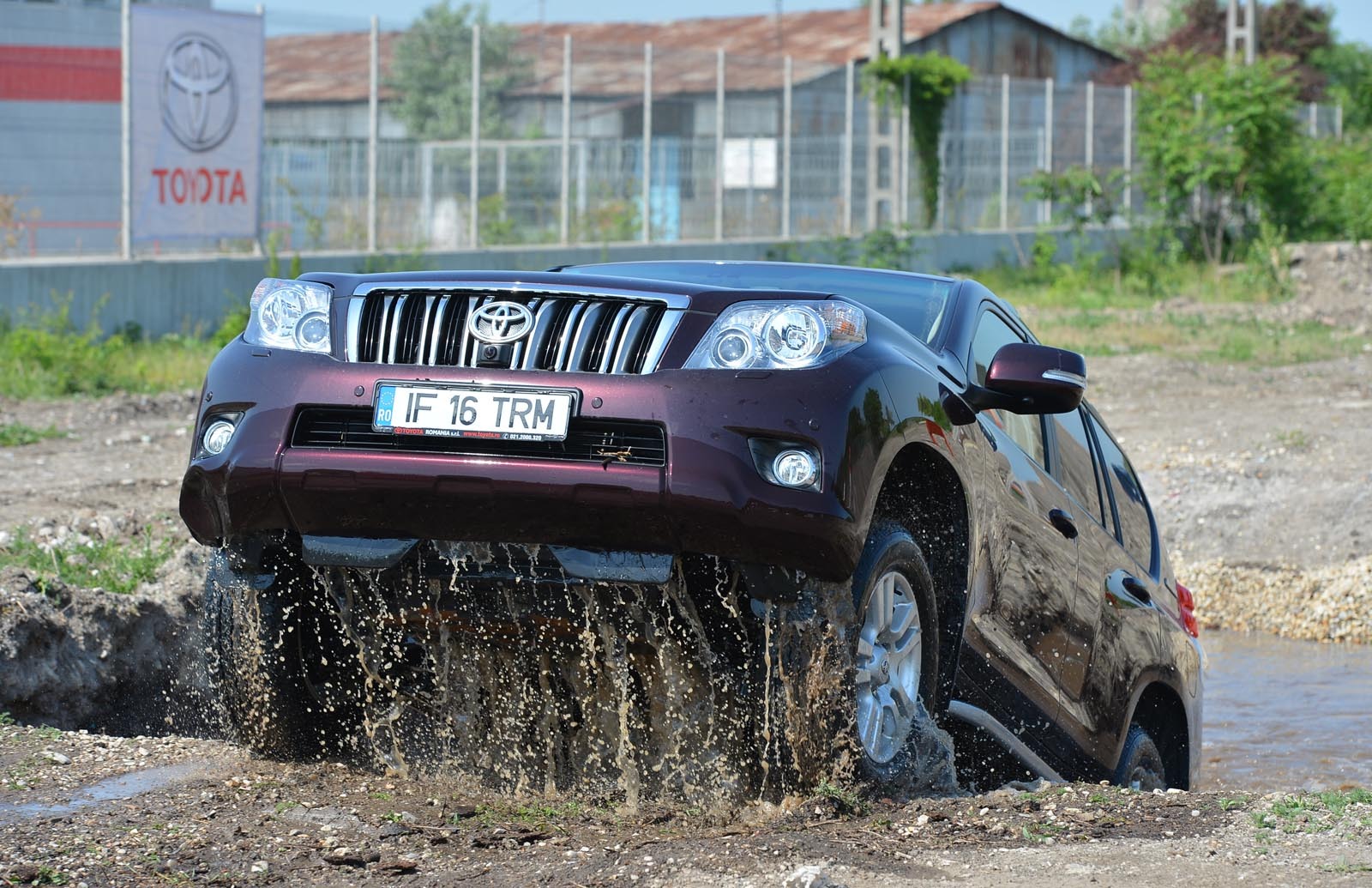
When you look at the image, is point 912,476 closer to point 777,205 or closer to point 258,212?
point 258,212

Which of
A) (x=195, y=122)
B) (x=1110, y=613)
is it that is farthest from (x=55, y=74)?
(x=1110, y=613)

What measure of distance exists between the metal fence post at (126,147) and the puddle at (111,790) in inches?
431

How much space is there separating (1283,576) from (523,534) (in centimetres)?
704

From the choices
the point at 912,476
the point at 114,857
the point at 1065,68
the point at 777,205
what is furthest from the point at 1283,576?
the point at 1065,68

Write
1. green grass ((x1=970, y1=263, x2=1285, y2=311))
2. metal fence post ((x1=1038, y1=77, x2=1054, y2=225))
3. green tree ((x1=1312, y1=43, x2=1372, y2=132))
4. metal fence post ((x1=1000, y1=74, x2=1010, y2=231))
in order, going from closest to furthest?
1. green grass ((x1=970, y1=263, x2=1285, y2=311))
2. metal fence post ((x1=1000, y1=74, x2=1010, y2=231))
3. metal fence post ((x1=1038, y1=77, x2=1054, y2=225))
4. green tree ((x1=1312, y1=43, x2=1372, y2=132))

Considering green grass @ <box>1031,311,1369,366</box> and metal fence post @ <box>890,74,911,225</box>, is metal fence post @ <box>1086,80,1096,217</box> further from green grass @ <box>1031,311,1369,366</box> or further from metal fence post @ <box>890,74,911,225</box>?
green grass @ <box>1031,311,1369,366</box>

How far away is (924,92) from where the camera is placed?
27594mm

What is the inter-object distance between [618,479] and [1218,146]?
27.8 metres

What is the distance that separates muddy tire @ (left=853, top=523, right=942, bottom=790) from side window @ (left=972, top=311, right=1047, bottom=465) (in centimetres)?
68

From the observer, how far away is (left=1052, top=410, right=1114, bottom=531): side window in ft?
16.9

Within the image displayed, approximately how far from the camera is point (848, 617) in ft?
12.4

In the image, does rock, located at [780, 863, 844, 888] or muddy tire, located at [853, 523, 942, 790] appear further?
muddy tire, located at [853, 523, 942, 790]

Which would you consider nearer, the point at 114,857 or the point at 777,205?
the point at 114,857

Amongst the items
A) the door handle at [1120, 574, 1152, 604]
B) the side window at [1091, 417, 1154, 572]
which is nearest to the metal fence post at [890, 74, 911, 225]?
the side window at [1091, 417, 1154, 572]
